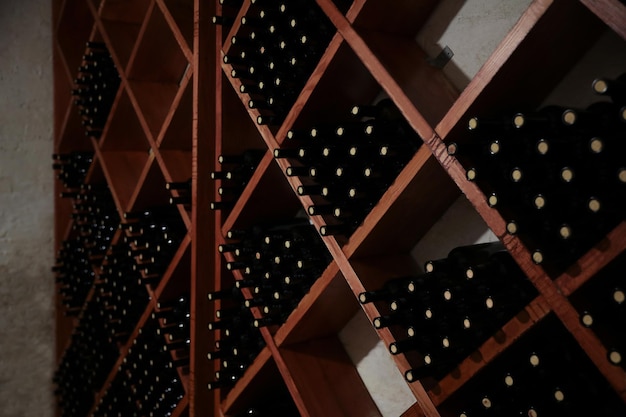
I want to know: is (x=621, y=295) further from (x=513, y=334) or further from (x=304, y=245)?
(x=304, y=245)

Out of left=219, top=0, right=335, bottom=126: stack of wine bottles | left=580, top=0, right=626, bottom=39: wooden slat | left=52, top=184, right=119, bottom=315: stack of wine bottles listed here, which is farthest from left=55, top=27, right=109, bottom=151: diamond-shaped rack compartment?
left=580, top=0, right=626, bottom=39: wooden slat

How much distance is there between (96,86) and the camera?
221 cm

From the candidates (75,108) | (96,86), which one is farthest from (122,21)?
(75,108)

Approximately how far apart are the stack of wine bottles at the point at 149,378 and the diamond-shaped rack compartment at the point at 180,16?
3.00ft

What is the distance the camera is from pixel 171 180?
1.74 m

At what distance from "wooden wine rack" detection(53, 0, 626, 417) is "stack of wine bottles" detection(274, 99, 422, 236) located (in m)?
0.04

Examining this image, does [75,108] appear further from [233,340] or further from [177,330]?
[233,340]

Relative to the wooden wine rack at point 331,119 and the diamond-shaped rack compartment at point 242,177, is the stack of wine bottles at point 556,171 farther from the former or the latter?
the diamond-shaped rack compartment at point 242,177

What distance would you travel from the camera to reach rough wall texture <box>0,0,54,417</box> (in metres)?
2.48

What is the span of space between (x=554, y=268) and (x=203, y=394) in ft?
3.71

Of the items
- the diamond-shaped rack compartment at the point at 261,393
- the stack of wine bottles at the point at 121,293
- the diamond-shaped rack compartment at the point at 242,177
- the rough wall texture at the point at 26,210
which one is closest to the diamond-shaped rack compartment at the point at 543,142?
the diamond-shaped rack compartment at the point at 242,177

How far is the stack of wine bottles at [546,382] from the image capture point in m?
0.90

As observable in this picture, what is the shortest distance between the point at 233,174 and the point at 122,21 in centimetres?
98

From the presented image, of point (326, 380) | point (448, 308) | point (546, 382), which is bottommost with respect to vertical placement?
point (546, 382)
